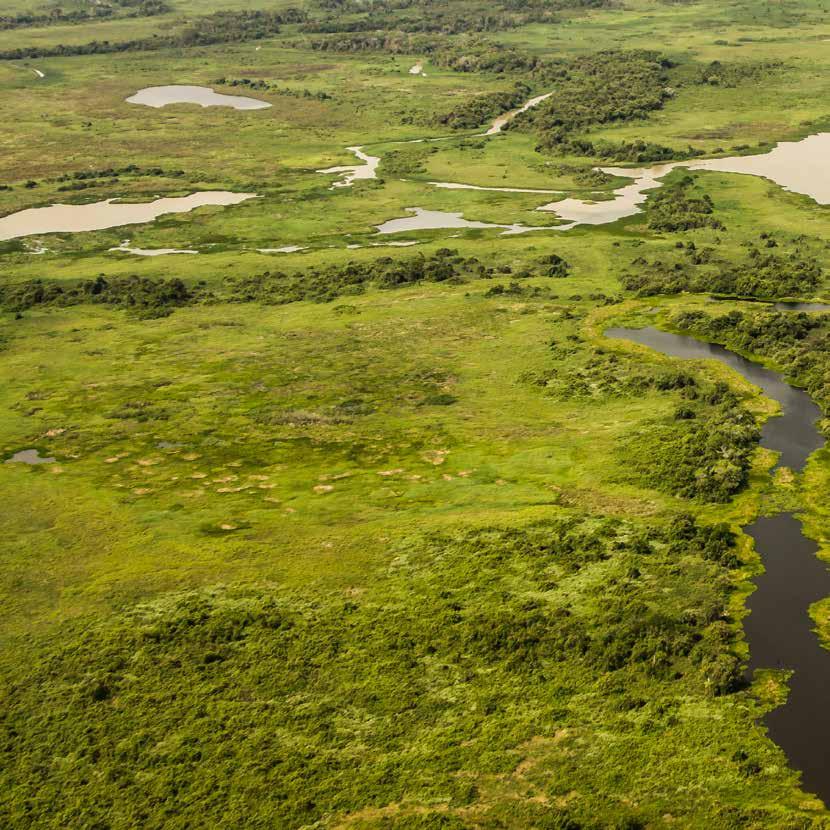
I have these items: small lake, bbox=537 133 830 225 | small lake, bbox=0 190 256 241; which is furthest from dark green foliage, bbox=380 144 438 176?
small lake, bbox=537 133 830 225

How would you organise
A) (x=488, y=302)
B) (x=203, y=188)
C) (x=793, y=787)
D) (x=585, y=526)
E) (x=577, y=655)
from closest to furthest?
1. (x=793, y=787)
2. (x=577, y=655)
3. (x=585, y=526)
4. (x=488, y=302)
5. (x=203, y=188)

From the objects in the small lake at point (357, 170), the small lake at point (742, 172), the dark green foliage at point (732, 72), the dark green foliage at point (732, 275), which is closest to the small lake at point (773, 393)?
the dark green foliage at point (732, 275)

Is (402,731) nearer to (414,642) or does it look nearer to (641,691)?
(414,642)

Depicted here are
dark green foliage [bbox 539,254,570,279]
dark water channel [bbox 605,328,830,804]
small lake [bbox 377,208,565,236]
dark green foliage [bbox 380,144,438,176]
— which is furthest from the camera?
dark green foliage [bbox 380,144,438,176]

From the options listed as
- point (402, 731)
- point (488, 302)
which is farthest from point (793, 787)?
point (488, 302)

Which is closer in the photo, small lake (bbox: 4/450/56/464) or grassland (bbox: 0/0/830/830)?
grassland (bbox: 0/0/830/830)

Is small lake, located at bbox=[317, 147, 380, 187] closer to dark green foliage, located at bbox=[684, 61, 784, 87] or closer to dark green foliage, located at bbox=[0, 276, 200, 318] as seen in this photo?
dark green foliage, located at bbox=[0, 276, 200, 318]

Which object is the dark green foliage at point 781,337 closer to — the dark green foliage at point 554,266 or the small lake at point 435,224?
the dark green foliage at point 554,266

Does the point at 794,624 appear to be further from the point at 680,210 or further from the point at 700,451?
the point at 680,210
